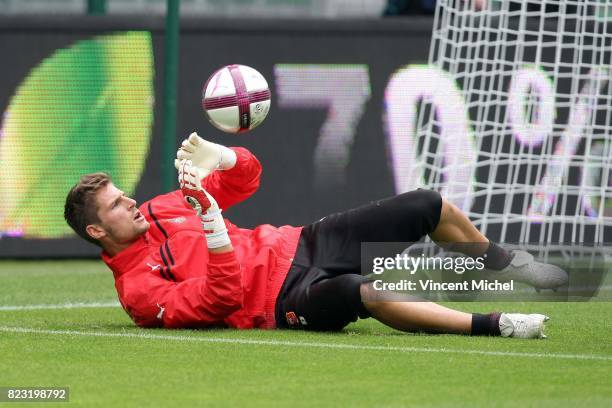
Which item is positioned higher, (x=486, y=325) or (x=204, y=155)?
(x=204, y=155)

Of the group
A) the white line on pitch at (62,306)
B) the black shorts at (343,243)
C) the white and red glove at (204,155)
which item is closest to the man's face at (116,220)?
the white and red glove at (204,155)

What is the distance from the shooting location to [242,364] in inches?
235

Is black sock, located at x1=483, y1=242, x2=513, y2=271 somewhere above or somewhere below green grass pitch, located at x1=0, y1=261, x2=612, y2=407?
above

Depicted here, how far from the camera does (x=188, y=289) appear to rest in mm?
6996

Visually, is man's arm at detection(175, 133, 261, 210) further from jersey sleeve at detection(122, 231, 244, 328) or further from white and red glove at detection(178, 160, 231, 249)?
Result: jersey sleeve at detection(122, 231, 244, 328)

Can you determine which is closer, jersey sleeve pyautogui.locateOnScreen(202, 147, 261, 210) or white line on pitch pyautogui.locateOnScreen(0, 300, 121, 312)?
jersey sleeve pyautogui.locateOnScreen(202, 147, 261, 210)

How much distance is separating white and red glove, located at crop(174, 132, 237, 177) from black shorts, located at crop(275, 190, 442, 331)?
0.61m

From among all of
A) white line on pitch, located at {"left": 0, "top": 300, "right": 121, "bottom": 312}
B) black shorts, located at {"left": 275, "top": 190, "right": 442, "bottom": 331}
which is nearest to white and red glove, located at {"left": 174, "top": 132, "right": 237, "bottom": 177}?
black shorts, located at {"left": 275, "top": 190, "right": 442, "bottom": 331}

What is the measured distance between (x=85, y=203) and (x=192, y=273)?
0.68 meters

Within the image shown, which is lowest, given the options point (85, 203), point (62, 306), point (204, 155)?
point (62, 306)

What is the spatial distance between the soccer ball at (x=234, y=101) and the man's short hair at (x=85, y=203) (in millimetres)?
733

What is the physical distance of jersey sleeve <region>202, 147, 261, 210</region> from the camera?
7508mm

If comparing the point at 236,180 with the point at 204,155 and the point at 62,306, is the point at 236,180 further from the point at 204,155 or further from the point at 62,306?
the point at 62,306

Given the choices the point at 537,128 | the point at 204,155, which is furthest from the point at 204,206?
the point at 537,128
